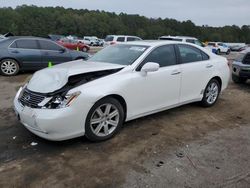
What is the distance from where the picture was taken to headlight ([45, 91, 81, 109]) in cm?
381

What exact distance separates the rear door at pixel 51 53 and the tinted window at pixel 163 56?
20.1ft

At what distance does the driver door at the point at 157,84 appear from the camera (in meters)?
4.61

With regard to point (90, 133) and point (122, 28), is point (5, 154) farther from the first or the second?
point (122, 28)

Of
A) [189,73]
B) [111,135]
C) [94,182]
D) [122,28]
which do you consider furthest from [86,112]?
[122,28]

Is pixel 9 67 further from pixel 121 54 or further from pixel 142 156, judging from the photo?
pixel 142 156

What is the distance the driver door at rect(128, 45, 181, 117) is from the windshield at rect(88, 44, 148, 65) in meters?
0.21

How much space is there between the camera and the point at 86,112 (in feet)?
12.9

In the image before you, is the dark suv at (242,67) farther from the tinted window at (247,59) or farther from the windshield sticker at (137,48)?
the windshield sticker at (137,48)

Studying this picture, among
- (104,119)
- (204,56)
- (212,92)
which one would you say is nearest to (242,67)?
(212,92)

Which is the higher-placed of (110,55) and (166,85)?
(110,55)

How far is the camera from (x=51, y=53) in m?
10.4

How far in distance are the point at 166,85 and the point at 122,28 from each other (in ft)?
294

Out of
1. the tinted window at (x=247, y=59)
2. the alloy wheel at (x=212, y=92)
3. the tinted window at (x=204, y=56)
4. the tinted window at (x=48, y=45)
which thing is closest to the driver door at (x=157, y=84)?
the tinted window at (x=204, y=56)

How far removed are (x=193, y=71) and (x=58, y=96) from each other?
285 centimetres
